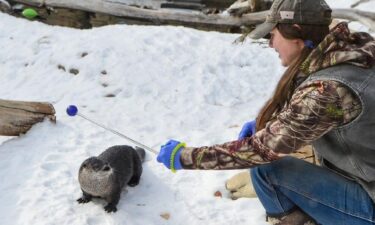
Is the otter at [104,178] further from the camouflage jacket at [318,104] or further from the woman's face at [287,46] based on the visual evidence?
the woman's face at [287,46]

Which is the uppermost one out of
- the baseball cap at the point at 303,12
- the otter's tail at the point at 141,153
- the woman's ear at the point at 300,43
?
the baseball cap at the point at 303,12

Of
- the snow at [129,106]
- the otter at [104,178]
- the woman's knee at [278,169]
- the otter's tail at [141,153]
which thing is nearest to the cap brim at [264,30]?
the woman's knee at [278,169]

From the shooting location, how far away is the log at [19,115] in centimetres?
470

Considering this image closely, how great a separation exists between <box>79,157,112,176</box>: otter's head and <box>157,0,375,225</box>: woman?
1.24 meters

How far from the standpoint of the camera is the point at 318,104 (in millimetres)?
1998

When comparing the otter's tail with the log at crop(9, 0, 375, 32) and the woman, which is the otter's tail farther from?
the log at crop(9, 0, 375, 32)

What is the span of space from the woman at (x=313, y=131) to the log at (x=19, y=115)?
2.78 metres

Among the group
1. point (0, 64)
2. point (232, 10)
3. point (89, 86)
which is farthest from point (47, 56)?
point (232, 10)

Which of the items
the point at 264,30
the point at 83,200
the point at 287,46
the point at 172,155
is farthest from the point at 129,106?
the point at 287,46

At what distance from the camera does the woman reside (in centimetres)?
203

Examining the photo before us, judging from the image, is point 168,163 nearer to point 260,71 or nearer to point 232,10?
point 260,71

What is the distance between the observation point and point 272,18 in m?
2.29

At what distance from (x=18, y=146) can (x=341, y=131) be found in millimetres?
3535

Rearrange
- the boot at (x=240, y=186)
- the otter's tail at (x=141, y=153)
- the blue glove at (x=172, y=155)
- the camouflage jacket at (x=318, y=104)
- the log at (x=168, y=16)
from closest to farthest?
the camouflage jacket at (x=318, y=104), the blue glove at (x=172, y=155), the boot at (x=240, y=186), the otter's tail at (x=141, y=153), the log at (x=168, y=16)
